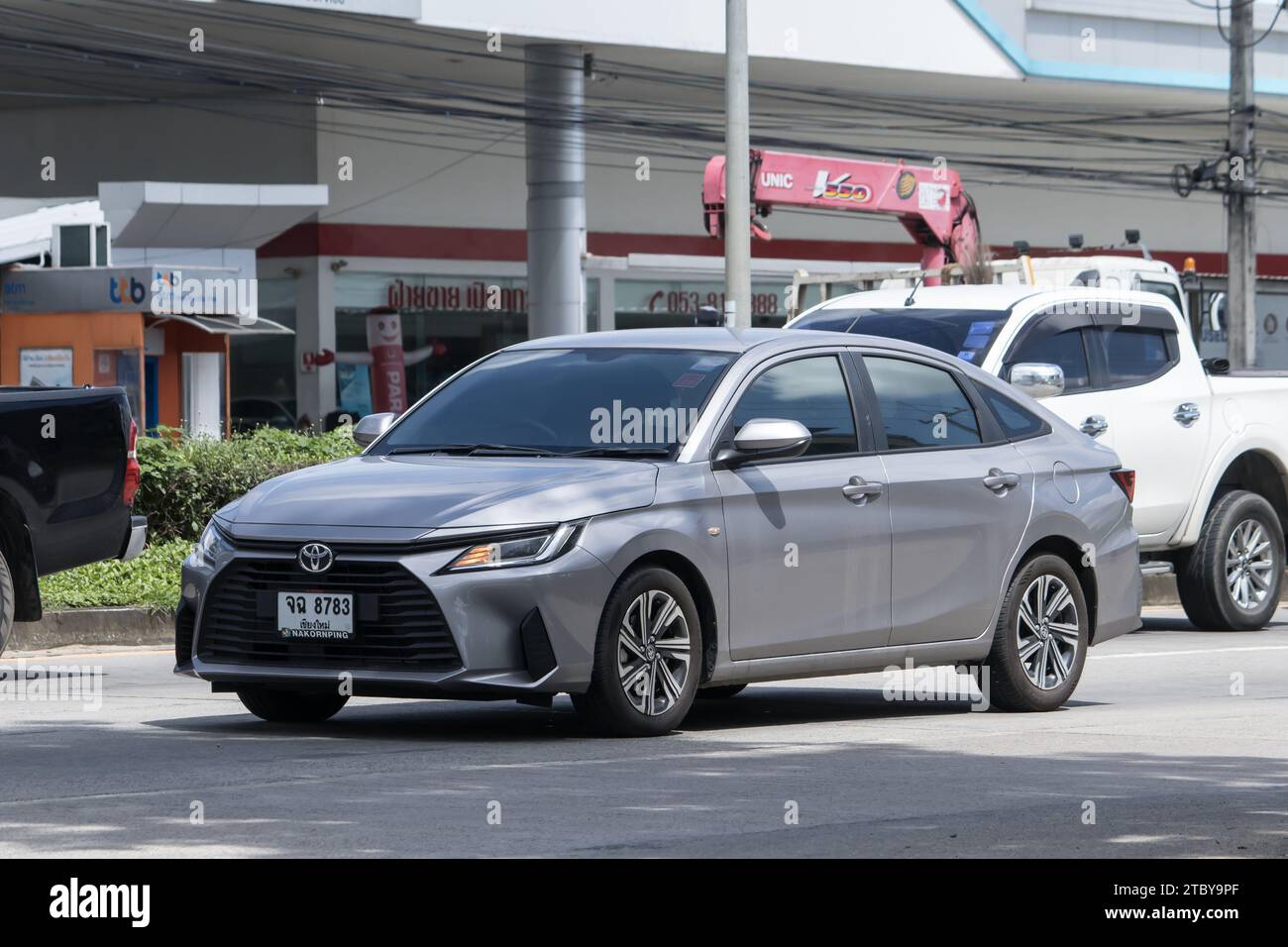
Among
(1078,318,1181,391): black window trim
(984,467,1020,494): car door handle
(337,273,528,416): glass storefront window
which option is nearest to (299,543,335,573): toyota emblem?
(984,467,1020,494): car door handle

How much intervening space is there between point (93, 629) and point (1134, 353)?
273 inches

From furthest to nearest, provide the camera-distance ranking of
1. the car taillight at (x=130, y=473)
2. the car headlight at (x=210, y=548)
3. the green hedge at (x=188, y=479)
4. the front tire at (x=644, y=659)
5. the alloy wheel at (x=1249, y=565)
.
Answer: the green hedge at (x=188, y=479)
the alloy wheel at (x=1249, y=565)
the car taillight at (x=130, y=473)
the car headlight at (x=210, y=548)
the front tire at (x=644, y=659)

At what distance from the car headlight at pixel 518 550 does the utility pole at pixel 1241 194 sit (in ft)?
76.4

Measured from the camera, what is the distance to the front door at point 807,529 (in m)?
9.12

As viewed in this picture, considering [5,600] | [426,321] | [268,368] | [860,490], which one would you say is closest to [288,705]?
[860,490]

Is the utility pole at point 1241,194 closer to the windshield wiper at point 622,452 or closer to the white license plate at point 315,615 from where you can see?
the windshield wiper at point 622,452

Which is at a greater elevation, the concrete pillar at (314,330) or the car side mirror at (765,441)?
the concrete pillar at (314,330)

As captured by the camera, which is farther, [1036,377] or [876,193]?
[876,193]

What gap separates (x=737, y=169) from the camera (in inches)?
880

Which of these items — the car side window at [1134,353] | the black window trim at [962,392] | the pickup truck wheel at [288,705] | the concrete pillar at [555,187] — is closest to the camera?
the pickup truck wheel at [288,705]

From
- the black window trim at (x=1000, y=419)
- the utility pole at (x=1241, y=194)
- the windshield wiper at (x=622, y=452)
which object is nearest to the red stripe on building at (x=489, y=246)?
the utility pole at (x=1241, y=194)

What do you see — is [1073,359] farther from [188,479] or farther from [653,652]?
[188,479]

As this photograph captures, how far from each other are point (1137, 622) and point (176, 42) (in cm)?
2836
